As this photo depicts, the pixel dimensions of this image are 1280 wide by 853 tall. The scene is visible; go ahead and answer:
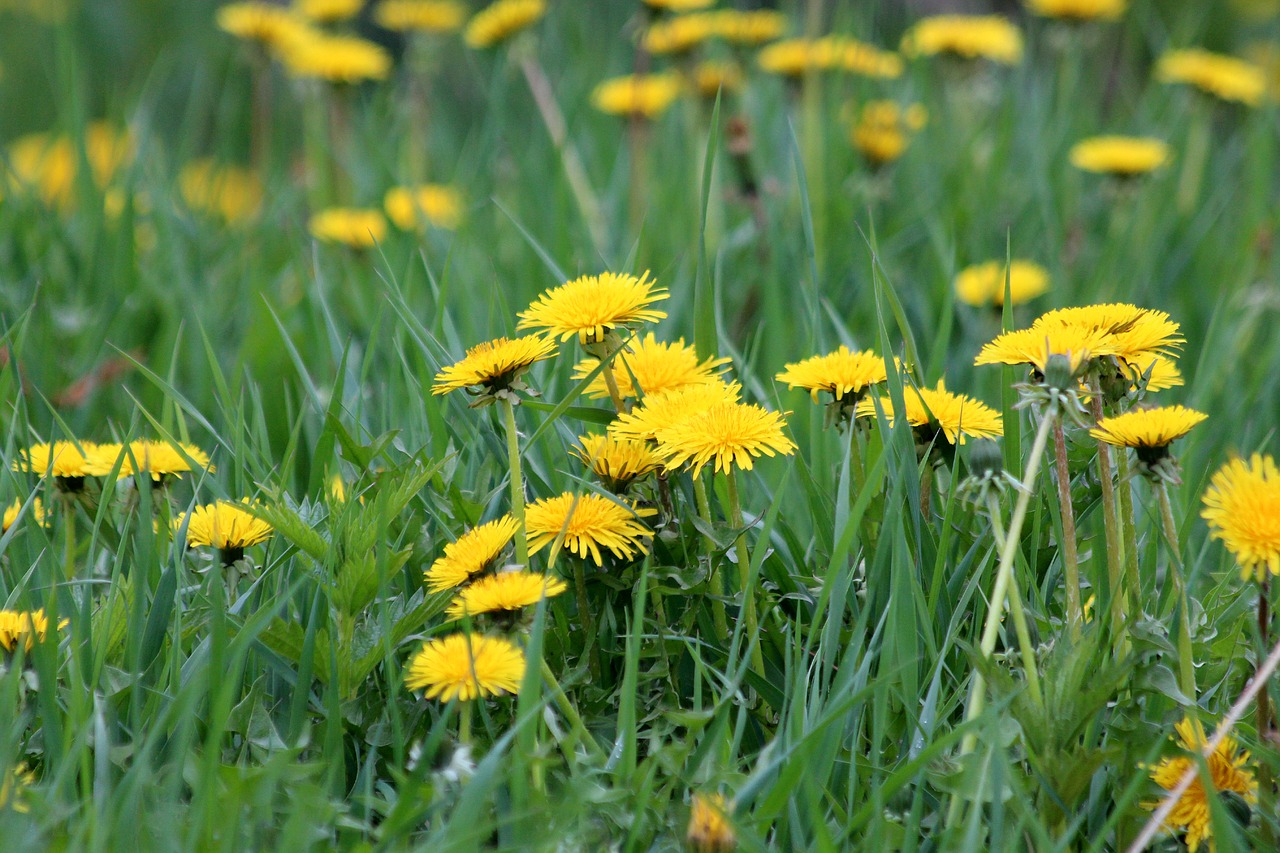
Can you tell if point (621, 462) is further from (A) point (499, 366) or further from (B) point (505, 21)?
(B) point (505, 21)

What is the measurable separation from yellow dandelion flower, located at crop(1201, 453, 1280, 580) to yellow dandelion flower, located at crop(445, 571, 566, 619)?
0.48 m

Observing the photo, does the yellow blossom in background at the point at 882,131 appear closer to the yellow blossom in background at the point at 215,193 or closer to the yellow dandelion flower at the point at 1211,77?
the yellow dandelion flower at the point at 1211,77

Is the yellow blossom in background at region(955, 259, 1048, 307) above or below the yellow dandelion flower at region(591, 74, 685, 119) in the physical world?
below

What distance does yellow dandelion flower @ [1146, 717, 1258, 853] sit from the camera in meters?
0.86

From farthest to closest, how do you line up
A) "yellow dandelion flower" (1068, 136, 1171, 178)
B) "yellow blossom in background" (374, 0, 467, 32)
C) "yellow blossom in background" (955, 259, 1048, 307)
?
"yellow blossom in background" (374, 0, 467, 32) → "yellow dandelion flower" (1068, 136, 1171, 178) → "yellow blossom in background" (955, 259, 1048, 307)

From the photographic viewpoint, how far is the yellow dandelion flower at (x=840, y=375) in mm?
1063

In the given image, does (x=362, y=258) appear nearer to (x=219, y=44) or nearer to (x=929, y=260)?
(x=929, y=260)

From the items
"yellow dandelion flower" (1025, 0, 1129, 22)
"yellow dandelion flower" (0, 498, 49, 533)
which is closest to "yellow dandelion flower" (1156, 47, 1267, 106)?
"yellow dandelion flower" (1025, 0, 1129, 22)

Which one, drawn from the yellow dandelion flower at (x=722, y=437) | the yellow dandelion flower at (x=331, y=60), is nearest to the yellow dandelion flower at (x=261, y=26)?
the yellow dandelion flower at (x=331, y=60)

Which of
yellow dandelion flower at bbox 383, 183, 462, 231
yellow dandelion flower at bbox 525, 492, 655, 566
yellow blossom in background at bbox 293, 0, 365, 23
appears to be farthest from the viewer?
yellow blossom in background at bbox 293, 0, 365, 23

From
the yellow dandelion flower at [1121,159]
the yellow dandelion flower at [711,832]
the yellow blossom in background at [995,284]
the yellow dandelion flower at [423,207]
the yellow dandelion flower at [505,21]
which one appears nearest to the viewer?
the yellow dandelion flower at [711,832]

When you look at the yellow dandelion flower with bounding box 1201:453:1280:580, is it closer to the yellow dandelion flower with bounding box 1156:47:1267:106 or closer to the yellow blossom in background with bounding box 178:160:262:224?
the yellow dandelion flower with bounding box 1156:47:1267:106

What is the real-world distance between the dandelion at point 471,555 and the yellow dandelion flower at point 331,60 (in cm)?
201

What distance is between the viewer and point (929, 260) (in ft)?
7.19
